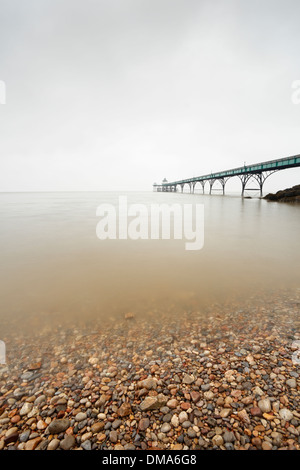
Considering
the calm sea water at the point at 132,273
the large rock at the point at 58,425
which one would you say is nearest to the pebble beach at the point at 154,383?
the large rock at the point at 58,425

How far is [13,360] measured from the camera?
2.80 meters

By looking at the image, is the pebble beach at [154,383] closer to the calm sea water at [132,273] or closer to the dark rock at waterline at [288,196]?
the calm sea water at [132,273]

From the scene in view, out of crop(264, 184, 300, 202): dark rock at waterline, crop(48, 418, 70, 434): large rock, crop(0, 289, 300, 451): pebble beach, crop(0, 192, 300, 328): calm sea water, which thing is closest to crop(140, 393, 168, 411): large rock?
crop(0, 289, 300, 451): pebble beach

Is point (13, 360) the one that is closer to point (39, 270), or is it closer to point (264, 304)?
point (39, 270)

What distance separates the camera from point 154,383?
2377 millimetres

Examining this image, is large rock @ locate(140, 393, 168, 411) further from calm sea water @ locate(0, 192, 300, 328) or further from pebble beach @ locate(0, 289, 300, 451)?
calm sea water @ locate(0, 192, 300, 328)

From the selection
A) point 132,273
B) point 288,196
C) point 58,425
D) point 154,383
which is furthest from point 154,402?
point 288,196

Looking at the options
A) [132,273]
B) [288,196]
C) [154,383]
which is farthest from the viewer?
[288,196]

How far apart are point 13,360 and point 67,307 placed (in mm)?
1327

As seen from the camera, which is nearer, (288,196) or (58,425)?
(58,425)

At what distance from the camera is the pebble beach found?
5.99 feet

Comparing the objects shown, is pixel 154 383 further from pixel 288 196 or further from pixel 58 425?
pixel 288 196
